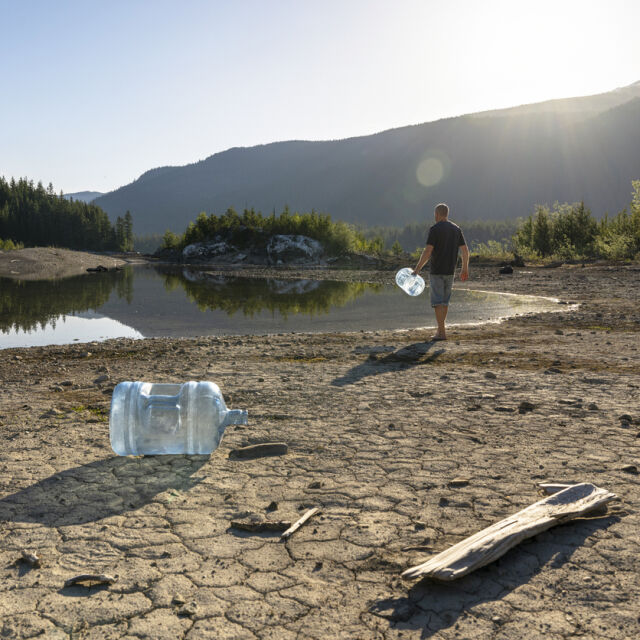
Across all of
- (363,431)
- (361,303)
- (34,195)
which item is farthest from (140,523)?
(34,195)

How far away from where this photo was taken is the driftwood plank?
9.09ft

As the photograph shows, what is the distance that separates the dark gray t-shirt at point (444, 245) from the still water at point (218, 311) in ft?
10.8

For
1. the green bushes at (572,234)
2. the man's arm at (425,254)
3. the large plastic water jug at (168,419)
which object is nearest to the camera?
the large plastic water jug at (168,419)

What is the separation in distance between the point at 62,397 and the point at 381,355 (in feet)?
15.7

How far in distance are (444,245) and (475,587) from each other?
7.81m

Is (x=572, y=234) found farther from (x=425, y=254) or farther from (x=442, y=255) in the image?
(x=425, y=254)

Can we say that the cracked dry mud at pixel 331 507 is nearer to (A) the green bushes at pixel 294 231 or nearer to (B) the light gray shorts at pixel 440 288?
(B) the light gray shorts at pixel 440 288

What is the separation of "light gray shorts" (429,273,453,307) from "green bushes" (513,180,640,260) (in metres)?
28.3

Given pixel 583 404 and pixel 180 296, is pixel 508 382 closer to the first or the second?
pixel 583 404

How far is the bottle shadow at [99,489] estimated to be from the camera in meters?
3.58

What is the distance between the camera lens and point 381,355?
905 centimetres

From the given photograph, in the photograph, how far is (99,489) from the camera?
396 centimetres

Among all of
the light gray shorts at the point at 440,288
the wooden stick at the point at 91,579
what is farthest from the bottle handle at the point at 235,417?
the light gray shorts at the point at 440,288

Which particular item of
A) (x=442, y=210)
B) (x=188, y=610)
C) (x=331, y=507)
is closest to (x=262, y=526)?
(x=331, y=507)
